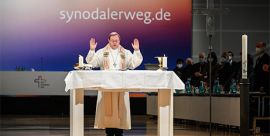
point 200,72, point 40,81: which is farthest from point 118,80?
point 40,81

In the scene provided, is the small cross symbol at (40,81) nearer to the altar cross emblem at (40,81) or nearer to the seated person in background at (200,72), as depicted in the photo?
the altar cross emblem at (40,81)

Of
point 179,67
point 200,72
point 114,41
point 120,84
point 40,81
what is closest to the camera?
point 120,84

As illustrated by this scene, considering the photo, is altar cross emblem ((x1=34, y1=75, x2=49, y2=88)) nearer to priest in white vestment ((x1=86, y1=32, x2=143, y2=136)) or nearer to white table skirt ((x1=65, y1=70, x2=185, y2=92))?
priest in white vestment ((x1=86, y1=32, x2=143, y2=136))

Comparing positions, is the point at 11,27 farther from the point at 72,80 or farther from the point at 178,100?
the point at 72,80

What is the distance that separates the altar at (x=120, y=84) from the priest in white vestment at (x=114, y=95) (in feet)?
2.85

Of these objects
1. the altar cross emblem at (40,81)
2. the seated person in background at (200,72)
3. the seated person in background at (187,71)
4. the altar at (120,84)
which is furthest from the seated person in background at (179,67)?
the altar at (120,84)

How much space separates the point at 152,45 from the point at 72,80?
8.25 metres

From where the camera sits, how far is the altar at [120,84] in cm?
709

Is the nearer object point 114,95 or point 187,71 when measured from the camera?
point 114,95

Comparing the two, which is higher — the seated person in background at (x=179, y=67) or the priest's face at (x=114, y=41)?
the priest's face at (x=114, y=41)

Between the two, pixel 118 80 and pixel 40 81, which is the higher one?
pixel 118 80

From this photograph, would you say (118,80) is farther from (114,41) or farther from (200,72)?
(200,72)

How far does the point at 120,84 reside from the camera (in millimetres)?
7102

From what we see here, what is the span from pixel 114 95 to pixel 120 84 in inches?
45.6
